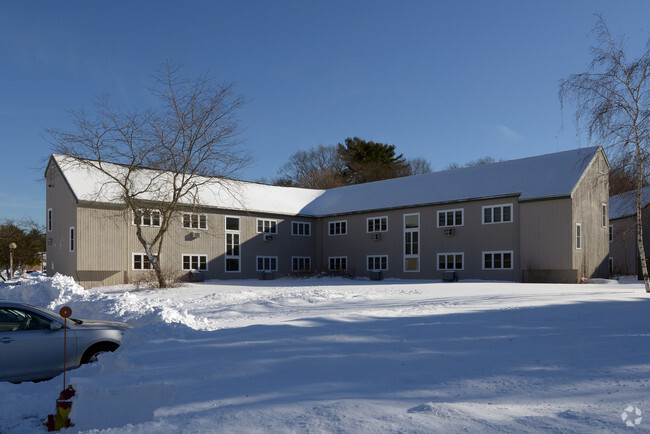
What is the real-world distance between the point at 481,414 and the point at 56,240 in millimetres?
31612

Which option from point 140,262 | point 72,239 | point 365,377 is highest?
point 72,239

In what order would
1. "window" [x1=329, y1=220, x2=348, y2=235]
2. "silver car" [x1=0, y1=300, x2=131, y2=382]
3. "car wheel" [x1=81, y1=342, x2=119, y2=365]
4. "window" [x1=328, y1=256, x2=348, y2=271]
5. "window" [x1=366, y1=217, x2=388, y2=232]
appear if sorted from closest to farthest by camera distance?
1. "silver car" [x1=0, y1=300, x2=131, y2=382]
2. "car wheel" [x1=81, y1=342, x2=119, y2=365]
3. "window" [x1=366, y1=217, x2=388, y2=232]
4. "window" [x1=328, y1=256, x2=348, y2=271]
5. "window" [x1=329, y1=220, x2=348, y2=235]

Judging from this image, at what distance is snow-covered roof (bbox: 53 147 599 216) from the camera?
95.7ft

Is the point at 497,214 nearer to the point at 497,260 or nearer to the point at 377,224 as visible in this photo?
the point at 497,260

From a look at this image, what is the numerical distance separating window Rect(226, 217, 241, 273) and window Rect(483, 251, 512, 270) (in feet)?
50.6

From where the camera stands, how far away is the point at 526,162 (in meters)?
31.9

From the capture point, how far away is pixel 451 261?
31.6 m

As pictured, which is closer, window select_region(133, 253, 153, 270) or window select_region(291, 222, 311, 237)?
window select_region(133, 253, 153, 270)

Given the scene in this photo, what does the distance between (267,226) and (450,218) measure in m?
12.4

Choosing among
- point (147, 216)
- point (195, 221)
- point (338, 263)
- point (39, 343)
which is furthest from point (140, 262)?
point (39, 343)

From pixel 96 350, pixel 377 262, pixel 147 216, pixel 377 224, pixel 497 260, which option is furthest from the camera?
pixel 377 224

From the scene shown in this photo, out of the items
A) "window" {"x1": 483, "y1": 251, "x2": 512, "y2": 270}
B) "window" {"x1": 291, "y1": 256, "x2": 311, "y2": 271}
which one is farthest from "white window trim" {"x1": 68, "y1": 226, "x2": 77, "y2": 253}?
"window" {"x1": 483, "y1": 251, "x2": 512, "y2": 270}

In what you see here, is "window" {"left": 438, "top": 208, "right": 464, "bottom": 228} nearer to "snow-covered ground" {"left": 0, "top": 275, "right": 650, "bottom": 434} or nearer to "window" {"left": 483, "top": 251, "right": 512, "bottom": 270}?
"window" {"left": 483, "top": 251, "right": 512, "bottom": 270}

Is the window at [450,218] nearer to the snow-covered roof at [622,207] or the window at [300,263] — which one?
the window at [300,263]
